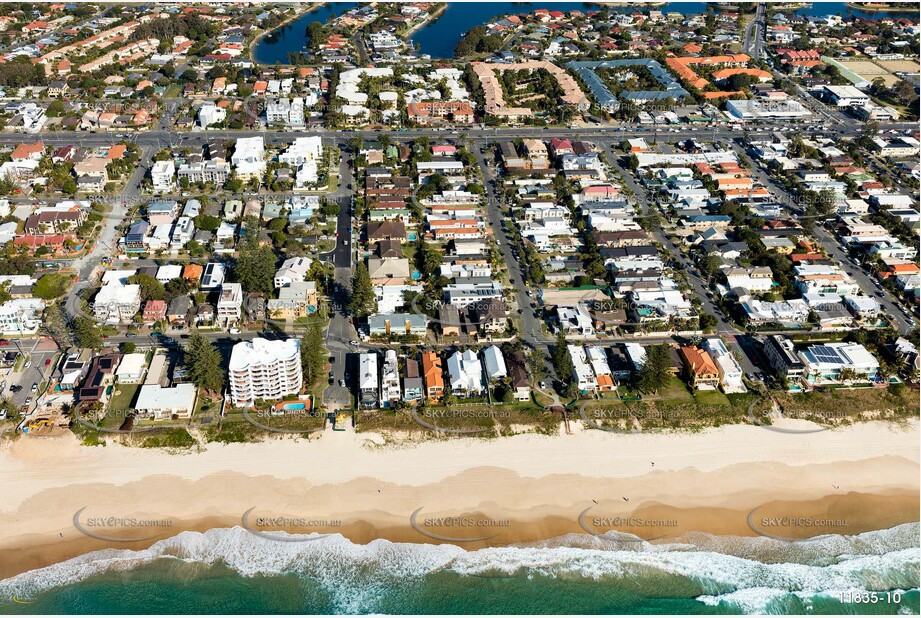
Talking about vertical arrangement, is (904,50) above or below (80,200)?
below

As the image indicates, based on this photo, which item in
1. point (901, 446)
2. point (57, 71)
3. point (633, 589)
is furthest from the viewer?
point (57, 71)

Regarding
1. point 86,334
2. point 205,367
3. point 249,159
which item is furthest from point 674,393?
point 249,159

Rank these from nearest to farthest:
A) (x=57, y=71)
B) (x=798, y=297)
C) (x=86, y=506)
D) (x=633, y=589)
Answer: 1. (x=633, y=589)
2. (x=86, y=506)
3. (x=798, y=297)
4. (x=57, y=71)

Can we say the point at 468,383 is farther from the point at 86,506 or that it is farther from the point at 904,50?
the point at 904,50

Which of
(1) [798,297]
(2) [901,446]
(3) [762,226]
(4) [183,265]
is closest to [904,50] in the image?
(3) [762,226]

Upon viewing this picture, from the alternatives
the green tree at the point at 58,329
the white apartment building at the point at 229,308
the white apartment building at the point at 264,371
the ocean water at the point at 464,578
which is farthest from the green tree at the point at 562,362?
the green tree at the point at 58,329

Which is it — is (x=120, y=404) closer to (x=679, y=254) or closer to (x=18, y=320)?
(x=18, y=320)

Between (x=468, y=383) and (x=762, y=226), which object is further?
(x=762, y=226)
